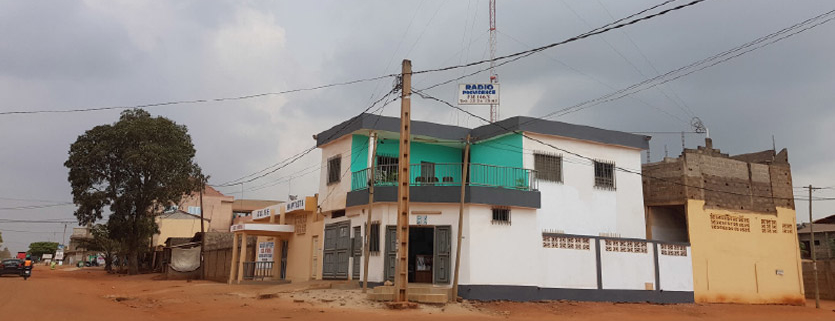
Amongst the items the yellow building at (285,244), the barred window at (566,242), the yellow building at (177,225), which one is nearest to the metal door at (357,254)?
the yellow building at (285,244)

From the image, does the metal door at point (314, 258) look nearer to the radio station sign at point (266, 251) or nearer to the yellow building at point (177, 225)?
the radio station sign at point (266, 251)

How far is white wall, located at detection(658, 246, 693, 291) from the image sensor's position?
22312 mm

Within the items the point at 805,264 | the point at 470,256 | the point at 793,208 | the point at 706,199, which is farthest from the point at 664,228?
the point at 805,264

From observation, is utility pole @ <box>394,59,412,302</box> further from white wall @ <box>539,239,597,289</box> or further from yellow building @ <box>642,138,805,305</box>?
yellow building @ <box>642,138,805,305</box>

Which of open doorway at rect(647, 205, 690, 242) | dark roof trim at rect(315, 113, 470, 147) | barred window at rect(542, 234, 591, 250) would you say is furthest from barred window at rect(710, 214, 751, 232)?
dark roof trim at rect(315, 113, 470, 147)

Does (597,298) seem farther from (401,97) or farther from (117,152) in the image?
(117,152)

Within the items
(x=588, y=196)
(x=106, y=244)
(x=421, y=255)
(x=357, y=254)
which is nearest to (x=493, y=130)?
(x=588, y=196)

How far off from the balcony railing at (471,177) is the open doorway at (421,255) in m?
1.92

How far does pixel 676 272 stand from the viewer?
22672 millimetres

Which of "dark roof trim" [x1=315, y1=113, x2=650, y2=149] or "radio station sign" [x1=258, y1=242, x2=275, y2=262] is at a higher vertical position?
"dark roof trim" [x1=315, y1=113, x2=650, y2=149]

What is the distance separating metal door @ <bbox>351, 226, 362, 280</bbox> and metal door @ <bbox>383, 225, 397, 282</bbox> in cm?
138

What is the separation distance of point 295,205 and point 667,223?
15935 mm

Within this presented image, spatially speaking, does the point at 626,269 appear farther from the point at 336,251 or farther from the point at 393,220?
the point at 336,251

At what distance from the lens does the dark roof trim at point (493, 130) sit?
22281 millimetres
